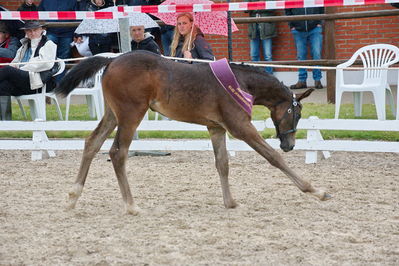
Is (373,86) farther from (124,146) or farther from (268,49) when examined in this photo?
(124,146)

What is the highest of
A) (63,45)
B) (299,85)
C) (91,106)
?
(63,45)

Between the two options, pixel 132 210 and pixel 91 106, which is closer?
pixel 132 210

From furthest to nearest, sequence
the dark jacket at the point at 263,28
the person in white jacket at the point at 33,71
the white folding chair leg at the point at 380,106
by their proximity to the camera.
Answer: the dark jacket at the point at 263,28
the person in white jacket at the point at 33,71
the white folding chair leg at the point at 380,106

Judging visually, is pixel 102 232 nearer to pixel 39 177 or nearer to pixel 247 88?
pixel 247 88

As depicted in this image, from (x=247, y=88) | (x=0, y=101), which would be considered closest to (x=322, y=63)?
(x=0, y=101)

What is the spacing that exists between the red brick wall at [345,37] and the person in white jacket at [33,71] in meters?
4.96

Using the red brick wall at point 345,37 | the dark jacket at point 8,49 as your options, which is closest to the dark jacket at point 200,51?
the dark jacket at point 8,49

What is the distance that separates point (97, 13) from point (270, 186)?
3.31 meters

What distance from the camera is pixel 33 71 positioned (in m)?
11.3

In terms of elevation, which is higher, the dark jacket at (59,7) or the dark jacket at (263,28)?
the dark jacket at (59,7)

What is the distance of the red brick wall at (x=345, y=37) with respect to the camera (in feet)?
49.1

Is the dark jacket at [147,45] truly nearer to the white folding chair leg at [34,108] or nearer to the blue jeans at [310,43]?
the white folding chair leg at [34,108]

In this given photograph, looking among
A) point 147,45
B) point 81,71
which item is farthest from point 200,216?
point 147,45

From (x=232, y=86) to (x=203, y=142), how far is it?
9.15 feet
